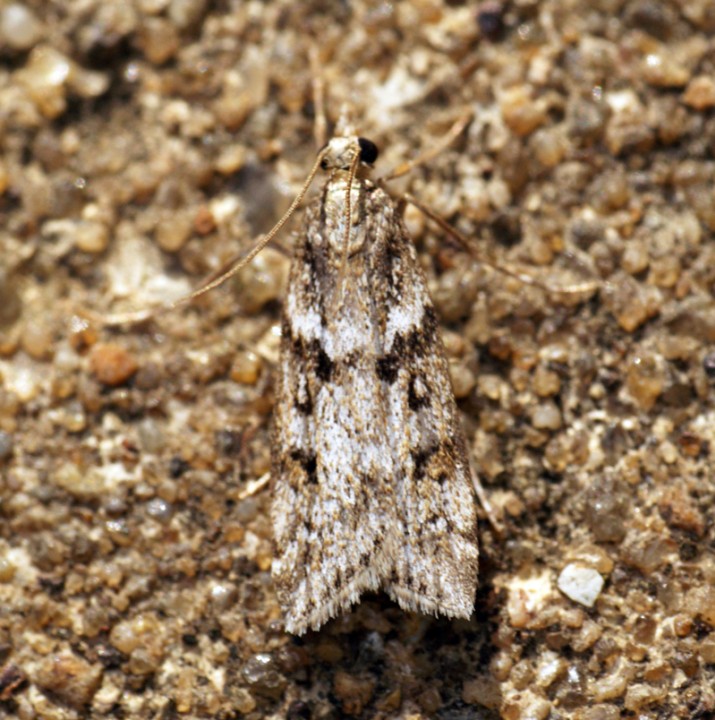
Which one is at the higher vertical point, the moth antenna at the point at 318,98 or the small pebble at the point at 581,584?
the moth antenna at the point at 318,98

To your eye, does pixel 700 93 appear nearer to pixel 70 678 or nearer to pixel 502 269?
pixel 502 269

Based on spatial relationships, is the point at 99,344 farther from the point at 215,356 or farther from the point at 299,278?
the point at 299,278

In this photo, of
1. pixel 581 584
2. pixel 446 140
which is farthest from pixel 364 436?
pixel 446 140

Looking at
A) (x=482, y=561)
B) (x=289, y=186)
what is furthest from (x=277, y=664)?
(x=289, y=186)

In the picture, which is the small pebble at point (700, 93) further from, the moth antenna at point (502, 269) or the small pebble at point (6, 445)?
the small pebble at point (6, 445)

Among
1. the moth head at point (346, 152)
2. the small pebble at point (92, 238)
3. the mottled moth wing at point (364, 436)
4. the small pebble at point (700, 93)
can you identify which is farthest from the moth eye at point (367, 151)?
the small pebble at point (700, 93)

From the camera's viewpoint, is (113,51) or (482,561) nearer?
(482,561)

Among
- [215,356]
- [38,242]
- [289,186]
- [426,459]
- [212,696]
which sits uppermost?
[289,186]

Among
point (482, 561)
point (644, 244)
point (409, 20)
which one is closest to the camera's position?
point (482, 561)
